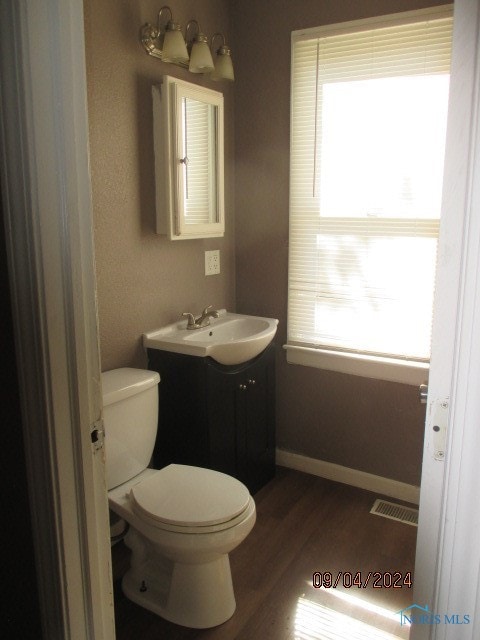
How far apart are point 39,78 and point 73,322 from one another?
42cm

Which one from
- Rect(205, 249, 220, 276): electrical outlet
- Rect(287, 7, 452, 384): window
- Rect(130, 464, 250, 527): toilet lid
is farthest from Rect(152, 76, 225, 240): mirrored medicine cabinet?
Rect(130, 464, 250, 527): toilet lid

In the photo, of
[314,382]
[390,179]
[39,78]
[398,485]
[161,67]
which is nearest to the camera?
[39,78]

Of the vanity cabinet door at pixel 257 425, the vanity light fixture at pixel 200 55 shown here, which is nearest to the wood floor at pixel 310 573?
the vanity cabinet door at pixel 257 425

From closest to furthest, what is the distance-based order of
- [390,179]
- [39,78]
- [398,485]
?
1. [39,78]
2. [390,179]
3. [398,485]

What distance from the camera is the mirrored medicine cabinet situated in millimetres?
2193

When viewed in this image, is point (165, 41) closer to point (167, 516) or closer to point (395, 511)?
point (167, 516)

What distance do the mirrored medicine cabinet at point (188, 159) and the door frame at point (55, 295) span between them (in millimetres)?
1270

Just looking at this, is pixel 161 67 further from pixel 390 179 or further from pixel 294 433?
pixel 294 433

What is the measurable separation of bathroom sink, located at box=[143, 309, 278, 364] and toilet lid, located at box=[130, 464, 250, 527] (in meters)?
0.48

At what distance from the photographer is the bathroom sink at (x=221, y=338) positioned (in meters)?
2.16

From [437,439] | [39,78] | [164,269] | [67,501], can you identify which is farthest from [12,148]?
[164,269]

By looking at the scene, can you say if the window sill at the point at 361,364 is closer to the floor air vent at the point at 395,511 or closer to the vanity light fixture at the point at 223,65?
the floor air vent at the point at 395,511

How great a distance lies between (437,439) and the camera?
912 millimetres
